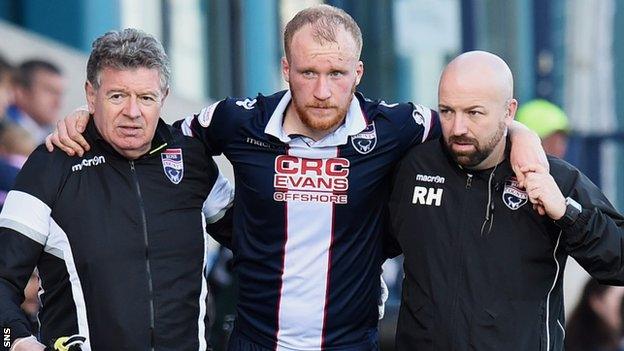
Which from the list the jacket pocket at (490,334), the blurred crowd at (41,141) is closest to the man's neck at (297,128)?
the jacket pocket at (490,334)

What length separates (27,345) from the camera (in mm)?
4586

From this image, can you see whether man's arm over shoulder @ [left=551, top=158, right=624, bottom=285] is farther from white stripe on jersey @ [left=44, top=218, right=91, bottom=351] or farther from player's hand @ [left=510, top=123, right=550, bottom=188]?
white stripe on jersey @ [left=44, top=218, right=91, bottom=351]

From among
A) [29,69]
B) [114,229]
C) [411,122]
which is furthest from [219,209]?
[29,69]

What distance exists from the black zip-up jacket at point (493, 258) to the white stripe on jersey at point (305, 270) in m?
0.29

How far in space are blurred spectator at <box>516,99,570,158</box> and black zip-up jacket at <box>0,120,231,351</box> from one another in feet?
13.2

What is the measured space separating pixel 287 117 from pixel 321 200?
0.34m

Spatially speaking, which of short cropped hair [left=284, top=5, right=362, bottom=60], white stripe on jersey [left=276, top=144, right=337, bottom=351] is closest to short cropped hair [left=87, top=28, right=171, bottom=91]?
short cropped hair [left=284, top=5, right=362, bottom=60]

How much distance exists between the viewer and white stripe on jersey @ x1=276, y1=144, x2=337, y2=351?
505 centimetres

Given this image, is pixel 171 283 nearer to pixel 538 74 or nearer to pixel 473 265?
pixel 473 265

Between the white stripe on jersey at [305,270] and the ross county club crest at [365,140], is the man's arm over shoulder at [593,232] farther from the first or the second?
the white stripe on jersey at [305,270]

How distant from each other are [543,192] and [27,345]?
172 centimetres

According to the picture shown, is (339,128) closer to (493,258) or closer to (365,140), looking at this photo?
(365,140)

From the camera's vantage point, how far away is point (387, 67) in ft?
39.9

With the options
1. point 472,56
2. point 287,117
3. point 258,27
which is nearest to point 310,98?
point 287,117
